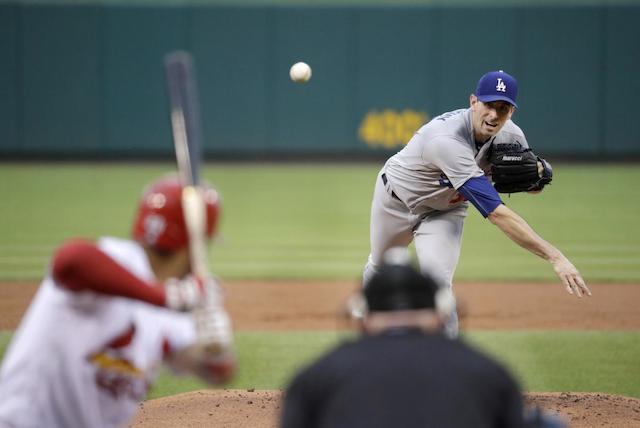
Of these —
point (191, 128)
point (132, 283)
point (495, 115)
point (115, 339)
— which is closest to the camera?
point (132, 283)

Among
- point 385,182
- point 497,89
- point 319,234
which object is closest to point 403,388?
point 497,89

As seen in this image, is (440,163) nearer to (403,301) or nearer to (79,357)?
(79,357)

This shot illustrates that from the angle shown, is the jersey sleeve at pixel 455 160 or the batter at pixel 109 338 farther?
the jersey sleeve at pixel 455 160

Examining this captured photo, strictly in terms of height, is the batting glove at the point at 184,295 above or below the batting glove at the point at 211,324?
above

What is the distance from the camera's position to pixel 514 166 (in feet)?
23.1

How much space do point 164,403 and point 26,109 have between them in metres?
19.7

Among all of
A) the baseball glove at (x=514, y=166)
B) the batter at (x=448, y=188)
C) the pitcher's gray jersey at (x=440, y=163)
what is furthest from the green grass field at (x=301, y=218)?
the baseball glove at (x=514, y=166)

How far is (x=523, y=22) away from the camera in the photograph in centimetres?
2500

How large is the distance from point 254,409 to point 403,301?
4166 mm

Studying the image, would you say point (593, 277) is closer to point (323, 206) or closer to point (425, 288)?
point (323, 206)

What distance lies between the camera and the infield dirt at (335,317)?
21.3 ft

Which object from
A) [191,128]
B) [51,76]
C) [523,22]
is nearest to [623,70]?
[523,22]

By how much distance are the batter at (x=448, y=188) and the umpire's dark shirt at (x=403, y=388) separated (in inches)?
140

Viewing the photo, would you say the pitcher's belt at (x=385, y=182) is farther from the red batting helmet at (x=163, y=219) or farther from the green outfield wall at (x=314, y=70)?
the green outfield wall at (x=314, y=70)
